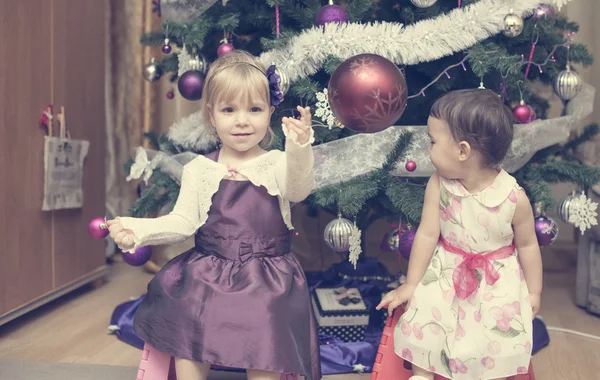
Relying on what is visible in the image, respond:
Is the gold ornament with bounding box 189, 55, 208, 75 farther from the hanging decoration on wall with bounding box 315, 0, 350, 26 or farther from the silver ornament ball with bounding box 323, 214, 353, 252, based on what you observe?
the silver ornament ball with bounding box 323, 214, 353, 252

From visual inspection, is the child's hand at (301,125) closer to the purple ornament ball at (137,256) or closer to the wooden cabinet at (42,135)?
the purple ornament ball at (137,256)

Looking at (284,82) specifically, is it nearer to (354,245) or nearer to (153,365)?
(354,245)

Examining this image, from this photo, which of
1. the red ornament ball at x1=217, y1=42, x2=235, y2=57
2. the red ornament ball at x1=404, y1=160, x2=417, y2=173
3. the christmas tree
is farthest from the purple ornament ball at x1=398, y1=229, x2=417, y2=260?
the red ornament ball at x1=217, y1=42, x2=235, y2=57

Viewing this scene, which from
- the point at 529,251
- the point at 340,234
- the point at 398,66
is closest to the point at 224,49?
the point at 398,66

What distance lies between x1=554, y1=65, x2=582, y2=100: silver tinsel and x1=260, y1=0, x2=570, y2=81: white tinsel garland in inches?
8.4

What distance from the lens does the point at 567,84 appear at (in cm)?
152

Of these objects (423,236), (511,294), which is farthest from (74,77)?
(511,294)

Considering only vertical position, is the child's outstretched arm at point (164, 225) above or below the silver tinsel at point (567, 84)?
below

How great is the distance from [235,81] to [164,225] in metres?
0.32

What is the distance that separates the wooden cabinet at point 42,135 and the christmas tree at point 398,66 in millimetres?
350

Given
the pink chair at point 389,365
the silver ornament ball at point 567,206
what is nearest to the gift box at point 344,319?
the pink chair at point 389,365

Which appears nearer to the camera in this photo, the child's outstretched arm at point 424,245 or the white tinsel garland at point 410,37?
the child's outstretched arm at point 424,245

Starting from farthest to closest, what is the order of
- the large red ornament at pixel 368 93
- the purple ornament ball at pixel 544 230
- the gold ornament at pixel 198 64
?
the gold ornament at pixel 198 64
the purple ornament ball at pixel 544 230
the large red ornament at pixel 368 93

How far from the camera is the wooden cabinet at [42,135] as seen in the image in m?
1.62
